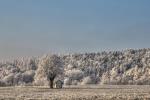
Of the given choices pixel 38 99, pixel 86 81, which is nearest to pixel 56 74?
pixel 38 99

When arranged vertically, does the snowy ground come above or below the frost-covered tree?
below

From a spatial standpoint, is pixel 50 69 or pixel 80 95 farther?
pixel 50 69

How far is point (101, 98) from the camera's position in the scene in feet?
214

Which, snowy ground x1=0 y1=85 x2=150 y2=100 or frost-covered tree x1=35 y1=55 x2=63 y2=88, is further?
frost-covered tree x1=35 y1=55 x2=63 y2=88

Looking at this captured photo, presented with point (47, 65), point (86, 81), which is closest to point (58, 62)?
point (47, 65)

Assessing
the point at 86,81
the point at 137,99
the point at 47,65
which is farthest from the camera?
the point at 86,81

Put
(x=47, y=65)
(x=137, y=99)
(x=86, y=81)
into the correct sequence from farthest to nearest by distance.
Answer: (x=86, y=81) < (x=47, y=65) < (x=137, y=99)

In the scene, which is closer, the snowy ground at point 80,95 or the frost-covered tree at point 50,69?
the snowy ground at point 80,95

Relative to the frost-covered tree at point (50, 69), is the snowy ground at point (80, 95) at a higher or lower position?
lower

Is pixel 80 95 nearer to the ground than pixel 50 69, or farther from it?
nearer to the ground

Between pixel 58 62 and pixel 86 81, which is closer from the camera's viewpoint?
pixel 58 62

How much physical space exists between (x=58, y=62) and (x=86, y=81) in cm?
7844

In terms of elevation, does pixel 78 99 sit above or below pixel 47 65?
below

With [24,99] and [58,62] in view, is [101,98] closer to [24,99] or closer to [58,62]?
[24,99]
